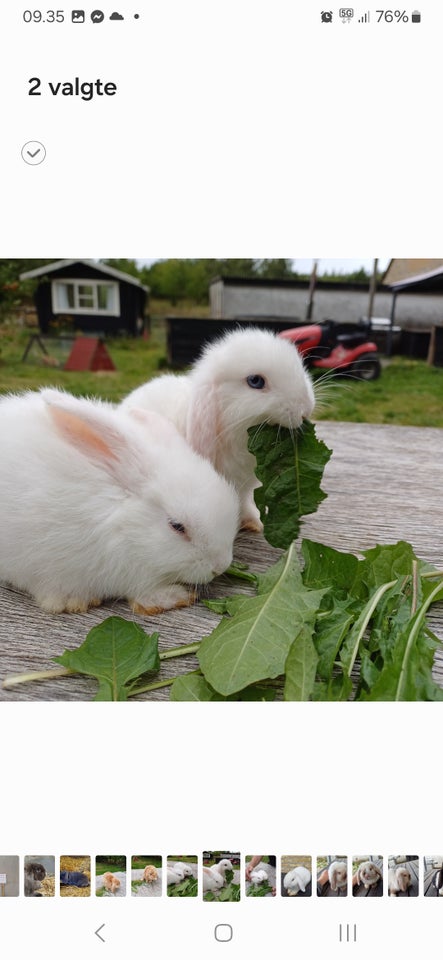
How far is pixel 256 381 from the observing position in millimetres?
824

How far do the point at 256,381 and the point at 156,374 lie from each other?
0.51m

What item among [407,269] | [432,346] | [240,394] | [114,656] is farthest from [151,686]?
[432,346]

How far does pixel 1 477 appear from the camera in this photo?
73cm

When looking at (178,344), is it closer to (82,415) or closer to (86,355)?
(86,355)

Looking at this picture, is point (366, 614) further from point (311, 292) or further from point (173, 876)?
point (311, 292)

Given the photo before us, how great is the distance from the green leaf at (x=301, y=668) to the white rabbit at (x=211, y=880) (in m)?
0.15

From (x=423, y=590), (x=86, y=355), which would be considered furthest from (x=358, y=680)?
(x=86, y=355)

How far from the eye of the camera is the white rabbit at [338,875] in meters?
0.48

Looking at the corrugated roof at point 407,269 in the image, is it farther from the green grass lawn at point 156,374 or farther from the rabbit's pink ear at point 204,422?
the rabbit's pink ear at point 204,422

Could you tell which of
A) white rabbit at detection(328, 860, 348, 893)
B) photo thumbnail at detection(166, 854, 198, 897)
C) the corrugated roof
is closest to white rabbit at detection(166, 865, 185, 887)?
photo thumbnail at detection(166, 854, 198, 897)

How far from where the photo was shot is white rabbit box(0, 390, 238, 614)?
2.36 ft

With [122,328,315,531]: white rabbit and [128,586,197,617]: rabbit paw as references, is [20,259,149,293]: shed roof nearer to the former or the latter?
[122,328,315,531]: white rabbit

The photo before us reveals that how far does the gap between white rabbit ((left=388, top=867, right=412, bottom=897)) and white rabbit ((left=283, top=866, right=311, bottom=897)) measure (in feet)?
0.20
